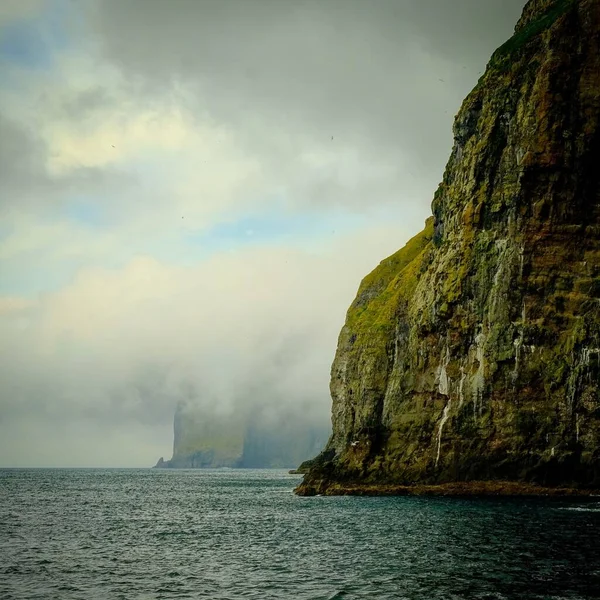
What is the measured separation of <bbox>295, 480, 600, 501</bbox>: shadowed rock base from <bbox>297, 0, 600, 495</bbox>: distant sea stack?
22 cm

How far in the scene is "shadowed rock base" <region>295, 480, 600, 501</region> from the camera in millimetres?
67500

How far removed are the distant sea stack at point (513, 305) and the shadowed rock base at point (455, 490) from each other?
22cm

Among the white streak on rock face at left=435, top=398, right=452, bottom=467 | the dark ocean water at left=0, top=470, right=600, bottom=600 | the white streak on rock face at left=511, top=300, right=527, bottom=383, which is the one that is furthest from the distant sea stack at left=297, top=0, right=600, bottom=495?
the dark ocean water at left=0, top=470, right=600, bottom=600

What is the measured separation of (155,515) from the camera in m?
68.0

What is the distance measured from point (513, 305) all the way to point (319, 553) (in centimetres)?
4827

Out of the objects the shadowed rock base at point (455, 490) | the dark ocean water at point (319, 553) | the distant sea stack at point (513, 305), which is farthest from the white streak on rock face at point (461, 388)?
the dark ocean water at point (319, 553)

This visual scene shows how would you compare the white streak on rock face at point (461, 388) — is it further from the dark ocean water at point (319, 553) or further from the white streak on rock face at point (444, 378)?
the dark ocean water at point (319, 553)

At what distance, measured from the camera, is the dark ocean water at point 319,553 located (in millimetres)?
28875

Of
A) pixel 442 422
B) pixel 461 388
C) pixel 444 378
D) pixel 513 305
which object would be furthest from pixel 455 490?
pixel 513 305

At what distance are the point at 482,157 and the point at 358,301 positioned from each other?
6817 centimetres

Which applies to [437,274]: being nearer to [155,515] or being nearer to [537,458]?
[537,458]

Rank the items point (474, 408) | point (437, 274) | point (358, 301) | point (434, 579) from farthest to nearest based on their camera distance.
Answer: point (358, 301) → point (437, 274) → point (474, 408) → point (434, 579)

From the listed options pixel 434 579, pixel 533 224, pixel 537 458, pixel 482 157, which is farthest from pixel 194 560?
pixel 482 157

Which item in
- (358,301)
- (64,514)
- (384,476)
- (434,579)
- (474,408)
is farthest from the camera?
(358,301)
